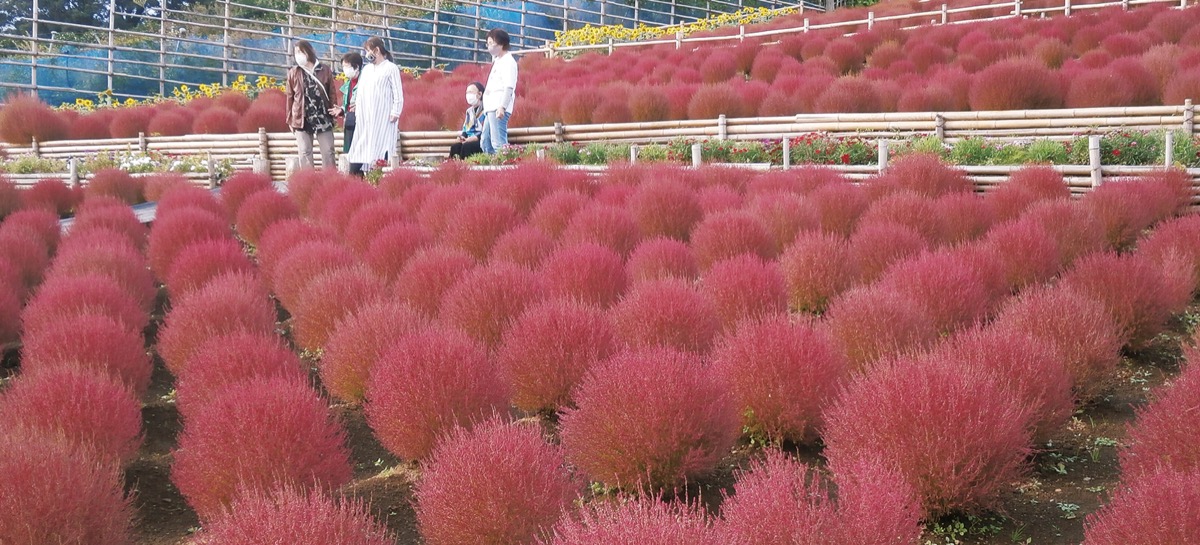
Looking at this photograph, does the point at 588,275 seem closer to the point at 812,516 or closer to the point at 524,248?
the point at 524,248

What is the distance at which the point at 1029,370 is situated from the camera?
3699 mm

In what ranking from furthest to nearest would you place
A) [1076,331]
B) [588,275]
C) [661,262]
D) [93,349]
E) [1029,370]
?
[661,262]
[588,275]
[93,349]
[1076,331]
[1029,370]

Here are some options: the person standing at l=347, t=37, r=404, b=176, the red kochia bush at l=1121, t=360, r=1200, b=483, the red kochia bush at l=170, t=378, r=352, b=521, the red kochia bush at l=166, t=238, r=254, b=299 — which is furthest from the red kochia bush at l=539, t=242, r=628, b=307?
the person standing at l=347, t=37, r=404, b=176

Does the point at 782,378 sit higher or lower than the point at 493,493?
higher

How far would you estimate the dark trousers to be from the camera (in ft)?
37.9

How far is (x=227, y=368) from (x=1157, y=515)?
3.39 metres

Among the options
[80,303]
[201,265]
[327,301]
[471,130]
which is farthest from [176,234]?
[471,130]

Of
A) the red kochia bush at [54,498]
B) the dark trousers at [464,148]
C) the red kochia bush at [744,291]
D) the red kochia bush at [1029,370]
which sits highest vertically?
the dark trousers at [464,148]

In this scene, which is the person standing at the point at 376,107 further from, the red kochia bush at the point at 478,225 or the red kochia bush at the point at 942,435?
the red kochia bush at the point at 942,435

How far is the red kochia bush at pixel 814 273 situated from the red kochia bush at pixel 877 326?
101cm

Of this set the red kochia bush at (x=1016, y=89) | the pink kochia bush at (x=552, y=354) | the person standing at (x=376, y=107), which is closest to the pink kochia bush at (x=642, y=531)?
the pink kochia bush at (x=552, y=354)

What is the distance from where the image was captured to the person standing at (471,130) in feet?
37.7

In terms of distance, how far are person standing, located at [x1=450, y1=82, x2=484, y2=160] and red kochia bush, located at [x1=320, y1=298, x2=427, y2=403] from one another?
22.6 ft

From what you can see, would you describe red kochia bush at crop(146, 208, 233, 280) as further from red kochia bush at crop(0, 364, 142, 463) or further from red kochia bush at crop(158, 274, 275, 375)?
red kochia bush at crop(0, 364, 142, 463)
